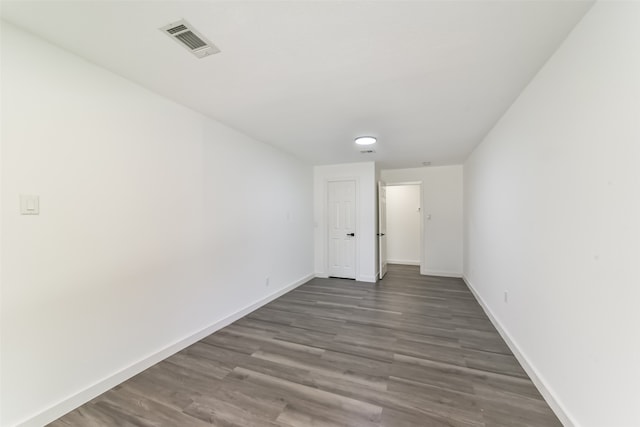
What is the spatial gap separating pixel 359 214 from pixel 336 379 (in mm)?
3590

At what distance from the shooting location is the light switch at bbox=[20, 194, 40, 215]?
5.36ft

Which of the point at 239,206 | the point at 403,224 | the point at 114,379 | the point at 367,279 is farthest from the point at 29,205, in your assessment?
the point at 403,224

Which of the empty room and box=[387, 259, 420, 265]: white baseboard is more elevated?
the empty room

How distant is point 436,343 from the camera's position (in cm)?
279

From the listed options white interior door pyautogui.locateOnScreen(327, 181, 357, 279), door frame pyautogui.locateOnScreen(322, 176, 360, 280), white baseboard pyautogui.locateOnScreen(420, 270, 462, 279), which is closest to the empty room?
door frame pyautogui.locateOnScreen(322, 176, 360, 280)

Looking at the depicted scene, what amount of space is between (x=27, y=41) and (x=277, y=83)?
1.56 metres

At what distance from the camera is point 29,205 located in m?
1.66

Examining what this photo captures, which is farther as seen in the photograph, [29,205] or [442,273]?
[442,273]

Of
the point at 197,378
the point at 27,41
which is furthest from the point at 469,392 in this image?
the point at 27,41

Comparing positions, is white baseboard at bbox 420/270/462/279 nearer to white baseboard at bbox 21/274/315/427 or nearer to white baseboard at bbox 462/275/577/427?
white baseboard at bbox 462/275/577/427

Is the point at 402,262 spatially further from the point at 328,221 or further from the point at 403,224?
the point at 328,221

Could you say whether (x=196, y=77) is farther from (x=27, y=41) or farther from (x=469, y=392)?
(x=469, y=392)

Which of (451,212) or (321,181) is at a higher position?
(321,181)

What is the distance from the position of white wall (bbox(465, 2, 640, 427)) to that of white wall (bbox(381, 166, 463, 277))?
3.38 meters
